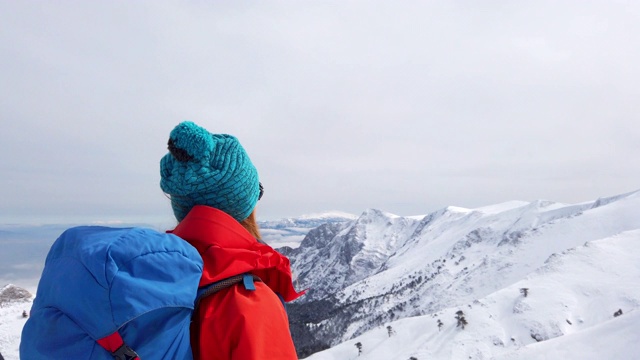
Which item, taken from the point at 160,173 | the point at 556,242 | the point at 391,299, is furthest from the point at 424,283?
the point at 160,173

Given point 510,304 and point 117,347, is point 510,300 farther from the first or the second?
point 117,347

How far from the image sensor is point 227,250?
268 centimetres

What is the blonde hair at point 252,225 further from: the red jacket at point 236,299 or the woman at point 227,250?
the red jacket at point 236,299

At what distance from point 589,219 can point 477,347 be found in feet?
316

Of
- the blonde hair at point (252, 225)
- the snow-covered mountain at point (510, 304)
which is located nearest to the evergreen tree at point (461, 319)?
the snow-covered mountain at point (510, 304)

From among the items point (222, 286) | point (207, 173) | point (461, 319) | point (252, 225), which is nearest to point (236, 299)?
point (222, 286)

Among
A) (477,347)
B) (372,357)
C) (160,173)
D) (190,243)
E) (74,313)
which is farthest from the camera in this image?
(372,357)

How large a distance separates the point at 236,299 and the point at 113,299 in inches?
27.6

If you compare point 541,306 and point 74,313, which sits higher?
point 74,313

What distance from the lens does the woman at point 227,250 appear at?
2369 millimetres

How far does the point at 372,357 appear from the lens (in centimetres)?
6081

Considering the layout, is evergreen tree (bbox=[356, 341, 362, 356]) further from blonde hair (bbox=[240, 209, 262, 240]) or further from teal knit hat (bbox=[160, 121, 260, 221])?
teal knit hat (bbox=[160, 121, 260, 221])

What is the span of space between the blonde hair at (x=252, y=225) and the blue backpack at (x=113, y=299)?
43.2 inches

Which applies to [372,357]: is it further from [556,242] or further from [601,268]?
[556,242]
